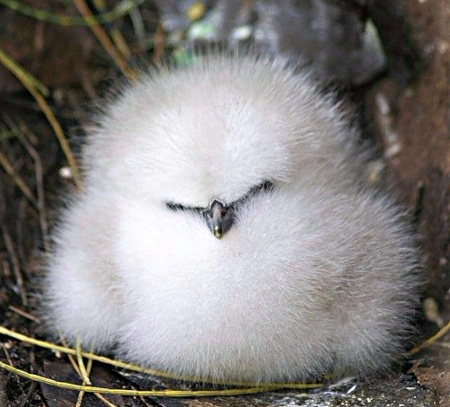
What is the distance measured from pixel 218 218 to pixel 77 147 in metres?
1.21

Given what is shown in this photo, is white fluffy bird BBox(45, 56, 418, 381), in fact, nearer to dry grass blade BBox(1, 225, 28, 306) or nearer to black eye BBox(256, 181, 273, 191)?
black eye BBox(256, 181, 273, 191)

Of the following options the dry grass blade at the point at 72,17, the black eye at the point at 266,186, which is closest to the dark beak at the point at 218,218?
the black eye at the point at 266,186

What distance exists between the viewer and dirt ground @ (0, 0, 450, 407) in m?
2.30

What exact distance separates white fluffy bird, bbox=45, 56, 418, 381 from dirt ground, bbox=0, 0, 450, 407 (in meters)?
0.12

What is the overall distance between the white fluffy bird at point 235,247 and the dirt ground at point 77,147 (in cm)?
12

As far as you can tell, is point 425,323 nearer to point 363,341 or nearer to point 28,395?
point 363,341

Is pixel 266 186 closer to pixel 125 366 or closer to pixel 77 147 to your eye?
pixel 125 366

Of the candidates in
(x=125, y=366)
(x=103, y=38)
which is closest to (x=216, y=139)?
(x=125, y=366)

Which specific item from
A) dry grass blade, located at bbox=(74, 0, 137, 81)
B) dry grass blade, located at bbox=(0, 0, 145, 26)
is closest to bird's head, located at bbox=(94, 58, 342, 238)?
dry grass blade, located at bbox=(74, 0, 137, 81)

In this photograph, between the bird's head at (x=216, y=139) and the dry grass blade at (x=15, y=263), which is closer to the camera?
the bird's head at (x=216, y=139)

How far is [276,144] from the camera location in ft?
7.61

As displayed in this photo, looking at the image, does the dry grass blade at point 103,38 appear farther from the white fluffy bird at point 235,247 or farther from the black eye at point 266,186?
the black eye at point 266,186

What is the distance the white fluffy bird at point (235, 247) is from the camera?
2240 mm

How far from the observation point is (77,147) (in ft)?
10.5
